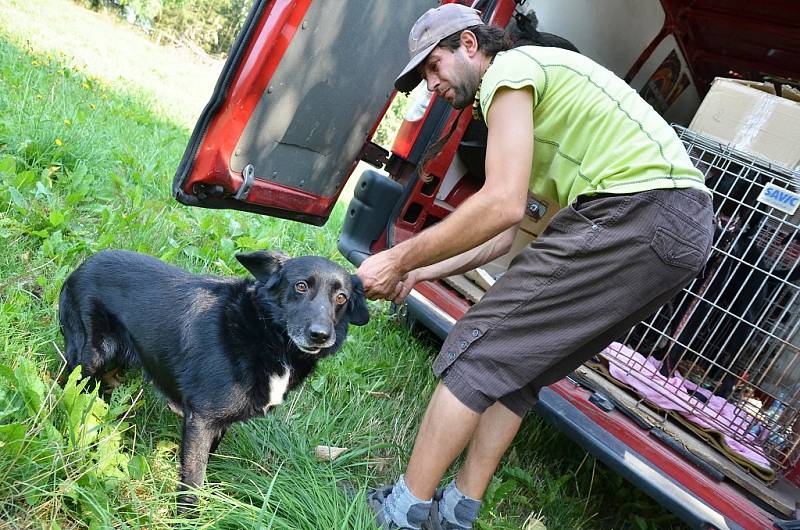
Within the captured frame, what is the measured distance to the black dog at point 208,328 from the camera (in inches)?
86.5

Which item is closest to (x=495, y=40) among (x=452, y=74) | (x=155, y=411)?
(x=452, y=74)

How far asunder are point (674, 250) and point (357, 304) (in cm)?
114

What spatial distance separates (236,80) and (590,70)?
131 centimetres

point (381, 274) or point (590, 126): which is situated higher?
point (590, 126)

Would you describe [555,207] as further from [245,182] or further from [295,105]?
[245,182]

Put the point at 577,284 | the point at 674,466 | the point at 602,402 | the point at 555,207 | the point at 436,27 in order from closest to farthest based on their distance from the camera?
1. the point at 577,284
2. the point at 436,27
3. the point at 674,466
4. the point at 602,402
5. the point at 555,207

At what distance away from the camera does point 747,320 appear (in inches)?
130

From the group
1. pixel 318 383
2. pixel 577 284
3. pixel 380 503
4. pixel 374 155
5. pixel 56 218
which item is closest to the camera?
pixel 577 284

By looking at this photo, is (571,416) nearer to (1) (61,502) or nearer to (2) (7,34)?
(1) (61,502)

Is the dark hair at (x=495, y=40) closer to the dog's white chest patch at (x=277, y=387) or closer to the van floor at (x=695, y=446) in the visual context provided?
the dog's white chest patch at (x=277, y=387)

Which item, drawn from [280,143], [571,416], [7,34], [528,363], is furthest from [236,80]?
[7,34]

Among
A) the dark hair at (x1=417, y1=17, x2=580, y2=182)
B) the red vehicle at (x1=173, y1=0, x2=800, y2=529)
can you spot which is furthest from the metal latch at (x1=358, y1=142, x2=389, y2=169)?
the dark hair at (x1=417, y1=17, x2=580, y2=182)

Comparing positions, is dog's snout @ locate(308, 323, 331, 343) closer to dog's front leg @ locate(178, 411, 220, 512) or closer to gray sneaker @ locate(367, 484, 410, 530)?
dog's front leg @ locate(178, 411, 220, 512)

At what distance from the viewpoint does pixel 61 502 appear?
1701 mm
